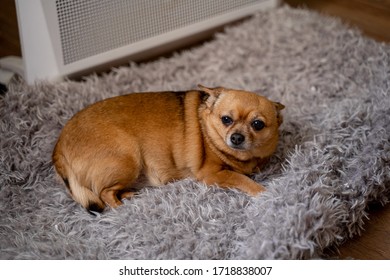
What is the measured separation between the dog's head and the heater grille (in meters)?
0.66

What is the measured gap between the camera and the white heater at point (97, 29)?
188 centimetres

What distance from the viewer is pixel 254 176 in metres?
1.66

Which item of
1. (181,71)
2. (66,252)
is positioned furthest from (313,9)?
(66,252)

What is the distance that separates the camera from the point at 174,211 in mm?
1484

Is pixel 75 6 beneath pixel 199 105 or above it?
above

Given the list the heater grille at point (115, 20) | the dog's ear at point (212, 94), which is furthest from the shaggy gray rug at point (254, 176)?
the dog's ear at point (212, 94)

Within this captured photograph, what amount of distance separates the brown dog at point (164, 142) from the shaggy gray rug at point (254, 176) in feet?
0.20

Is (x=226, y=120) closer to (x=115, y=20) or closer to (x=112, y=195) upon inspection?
(x=112, y=195)

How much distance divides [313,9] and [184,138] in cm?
154

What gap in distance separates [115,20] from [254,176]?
0.92 metres

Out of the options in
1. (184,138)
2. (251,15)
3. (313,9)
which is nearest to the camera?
(184,138)

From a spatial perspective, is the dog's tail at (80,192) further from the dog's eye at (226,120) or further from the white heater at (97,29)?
the white heater at (97,29)

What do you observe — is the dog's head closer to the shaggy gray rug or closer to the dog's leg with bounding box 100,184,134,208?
the shaggy gray rug
